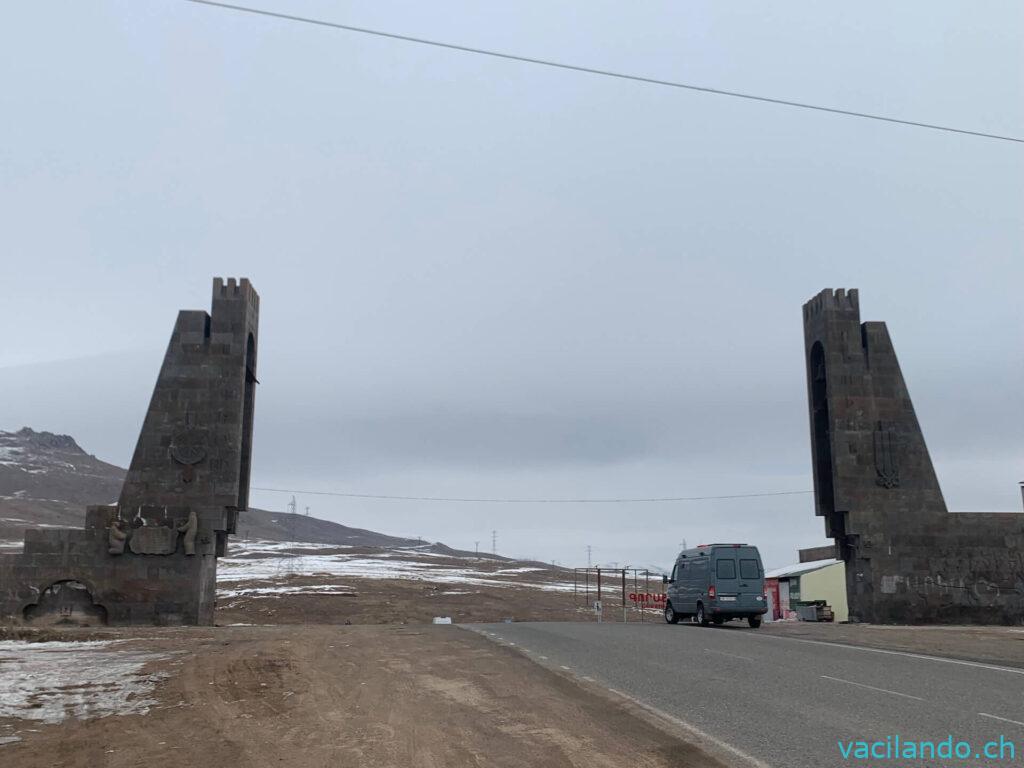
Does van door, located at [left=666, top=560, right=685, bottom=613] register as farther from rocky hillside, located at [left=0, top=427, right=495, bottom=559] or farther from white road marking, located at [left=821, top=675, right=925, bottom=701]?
rocky hillside, located at [left=0, top=427, right=495, bottom=559]

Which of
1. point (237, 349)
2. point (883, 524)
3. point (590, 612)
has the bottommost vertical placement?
point (590, 612)

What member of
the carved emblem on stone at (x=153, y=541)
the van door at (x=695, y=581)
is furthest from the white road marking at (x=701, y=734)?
the carved emblem on stone at (x=153, y=541)

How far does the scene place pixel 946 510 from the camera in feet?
114

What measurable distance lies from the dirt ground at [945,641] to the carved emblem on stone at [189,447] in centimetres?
2221

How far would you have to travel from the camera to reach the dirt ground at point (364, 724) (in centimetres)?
821

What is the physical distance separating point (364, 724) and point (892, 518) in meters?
29.7

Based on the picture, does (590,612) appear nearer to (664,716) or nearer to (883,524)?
(883,524)

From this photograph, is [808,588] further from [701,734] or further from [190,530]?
[701,734]

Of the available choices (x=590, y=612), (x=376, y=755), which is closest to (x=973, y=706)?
(x=376, y=755)

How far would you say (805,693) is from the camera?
11891mm

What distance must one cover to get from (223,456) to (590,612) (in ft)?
98.0

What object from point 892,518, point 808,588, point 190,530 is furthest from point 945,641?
point 808,588

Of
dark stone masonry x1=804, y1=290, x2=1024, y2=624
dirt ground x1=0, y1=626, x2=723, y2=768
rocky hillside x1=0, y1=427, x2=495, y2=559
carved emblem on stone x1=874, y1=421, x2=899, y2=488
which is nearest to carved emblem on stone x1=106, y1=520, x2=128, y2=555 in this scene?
dirt ground x1=0, y1=626, x2=723, y2=768

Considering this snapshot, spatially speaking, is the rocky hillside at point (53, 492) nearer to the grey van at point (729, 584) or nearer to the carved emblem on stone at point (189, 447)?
the carved emblem on stone at point (189, 447)
